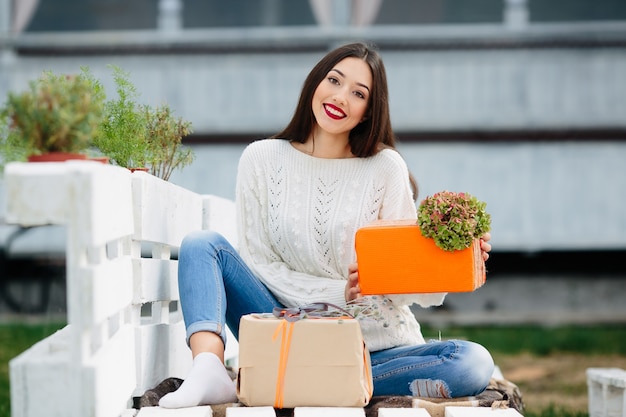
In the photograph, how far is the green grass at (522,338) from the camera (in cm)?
668

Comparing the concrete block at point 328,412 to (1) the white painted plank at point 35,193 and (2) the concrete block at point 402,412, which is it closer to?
(2) the concrete block at point 402,412

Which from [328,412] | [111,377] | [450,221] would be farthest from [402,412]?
[111,377]

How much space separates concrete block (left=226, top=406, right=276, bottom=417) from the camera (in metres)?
2.27

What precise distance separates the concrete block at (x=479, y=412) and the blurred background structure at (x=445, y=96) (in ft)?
18.3

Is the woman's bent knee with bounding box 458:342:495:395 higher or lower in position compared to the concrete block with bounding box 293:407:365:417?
higher

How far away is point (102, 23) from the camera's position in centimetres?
834

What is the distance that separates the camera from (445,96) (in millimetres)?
7938

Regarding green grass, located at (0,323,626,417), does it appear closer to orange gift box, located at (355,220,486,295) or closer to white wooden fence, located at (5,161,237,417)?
white wooden fence, located at (5,161,237,417)

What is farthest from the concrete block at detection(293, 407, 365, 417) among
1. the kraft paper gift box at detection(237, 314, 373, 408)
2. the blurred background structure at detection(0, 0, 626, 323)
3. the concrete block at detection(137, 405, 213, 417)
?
the blurred background structure at detection(0, 0, 626, 323)

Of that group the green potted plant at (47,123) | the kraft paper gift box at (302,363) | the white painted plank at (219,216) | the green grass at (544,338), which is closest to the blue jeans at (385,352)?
the kraft paper gift box at (302,363)

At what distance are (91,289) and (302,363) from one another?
2.11 ft

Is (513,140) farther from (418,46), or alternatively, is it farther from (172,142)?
(172,142)

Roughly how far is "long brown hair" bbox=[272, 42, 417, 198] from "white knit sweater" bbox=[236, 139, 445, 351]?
0.18ft

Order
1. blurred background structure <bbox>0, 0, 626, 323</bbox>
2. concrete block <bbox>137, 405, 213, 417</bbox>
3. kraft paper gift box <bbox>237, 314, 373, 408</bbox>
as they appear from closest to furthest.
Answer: concrete block <bbox>137, 405, 213, 417</bbox> < kraft paper gift box <bbox>237, 314, 373, 408</bbox> < blurred background structure <bbox>0, 0, 626, 323</bbox>
